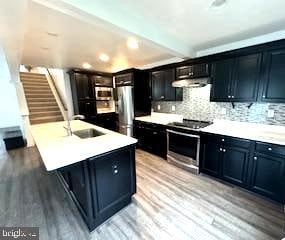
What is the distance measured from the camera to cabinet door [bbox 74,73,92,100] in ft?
14.4

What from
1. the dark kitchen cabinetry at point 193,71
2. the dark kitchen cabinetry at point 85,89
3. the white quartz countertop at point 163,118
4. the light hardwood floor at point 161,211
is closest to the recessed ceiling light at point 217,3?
the dark kitchen cabinetry at point 193,71

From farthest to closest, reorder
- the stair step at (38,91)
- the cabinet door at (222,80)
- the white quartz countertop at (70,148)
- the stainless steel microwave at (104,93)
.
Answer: the stair step at (38,91) < the stainless steel microwave at (104,93) < the cabinet door at (222,80) < the white quartz countertop at (70,148)

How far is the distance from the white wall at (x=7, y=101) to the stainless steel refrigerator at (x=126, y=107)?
443 centimetres

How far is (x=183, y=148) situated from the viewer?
9.93ft

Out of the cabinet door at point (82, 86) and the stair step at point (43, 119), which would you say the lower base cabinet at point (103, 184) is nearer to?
the cabinet door at point (82, 86)

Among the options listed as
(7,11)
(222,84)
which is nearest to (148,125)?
(222,84)

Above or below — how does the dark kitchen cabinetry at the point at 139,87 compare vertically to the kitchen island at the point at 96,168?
above

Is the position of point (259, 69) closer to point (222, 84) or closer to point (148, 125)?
point (222, 84)

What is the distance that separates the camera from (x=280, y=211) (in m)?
1.93

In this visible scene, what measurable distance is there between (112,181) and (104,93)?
3.79 m

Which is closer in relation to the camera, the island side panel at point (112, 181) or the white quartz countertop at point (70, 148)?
the white quartz countertop at point (70, 148)

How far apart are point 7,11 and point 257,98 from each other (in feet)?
10.9

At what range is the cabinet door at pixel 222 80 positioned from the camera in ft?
8.27

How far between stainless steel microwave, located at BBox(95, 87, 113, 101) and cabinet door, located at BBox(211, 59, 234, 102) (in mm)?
3536
